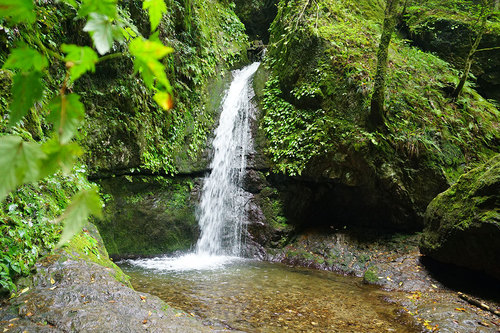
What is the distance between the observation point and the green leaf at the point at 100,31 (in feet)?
1.68

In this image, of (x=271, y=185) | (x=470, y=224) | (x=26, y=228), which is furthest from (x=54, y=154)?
Result: (x=271, y=185)

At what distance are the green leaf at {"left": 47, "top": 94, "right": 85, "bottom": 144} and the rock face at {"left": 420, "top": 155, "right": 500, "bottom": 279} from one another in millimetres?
5433

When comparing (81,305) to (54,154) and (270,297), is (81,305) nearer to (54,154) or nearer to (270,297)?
(54,154)

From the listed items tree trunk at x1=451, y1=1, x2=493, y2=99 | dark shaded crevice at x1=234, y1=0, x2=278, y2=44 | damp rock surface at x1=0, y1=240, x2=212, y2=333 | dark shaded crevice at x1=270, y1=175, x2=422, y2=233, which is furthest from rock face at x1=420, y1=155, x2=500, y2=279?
dark shaded crevice at x1=234, y1=0, x2=278, y2=44

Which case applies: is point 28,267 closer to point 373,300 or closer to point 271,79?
point 373,300

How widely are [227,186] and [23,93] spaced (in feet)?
26.1

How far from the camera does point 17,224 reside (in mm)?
2650

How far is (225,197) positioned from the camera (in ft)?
27.2

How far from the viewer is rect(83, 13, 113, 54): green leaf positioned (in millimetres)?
511

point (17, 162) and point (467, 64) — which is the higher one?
point (467, 64)

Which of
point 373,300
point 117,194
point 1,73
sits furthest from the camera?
point 117,194

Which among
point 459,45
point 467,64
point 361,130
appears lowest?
point 361,130

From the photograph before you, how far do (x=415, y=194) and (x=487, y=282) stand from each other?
2.56m

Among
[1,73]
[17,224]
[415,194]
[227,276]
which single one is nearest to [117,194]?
[227,276]
